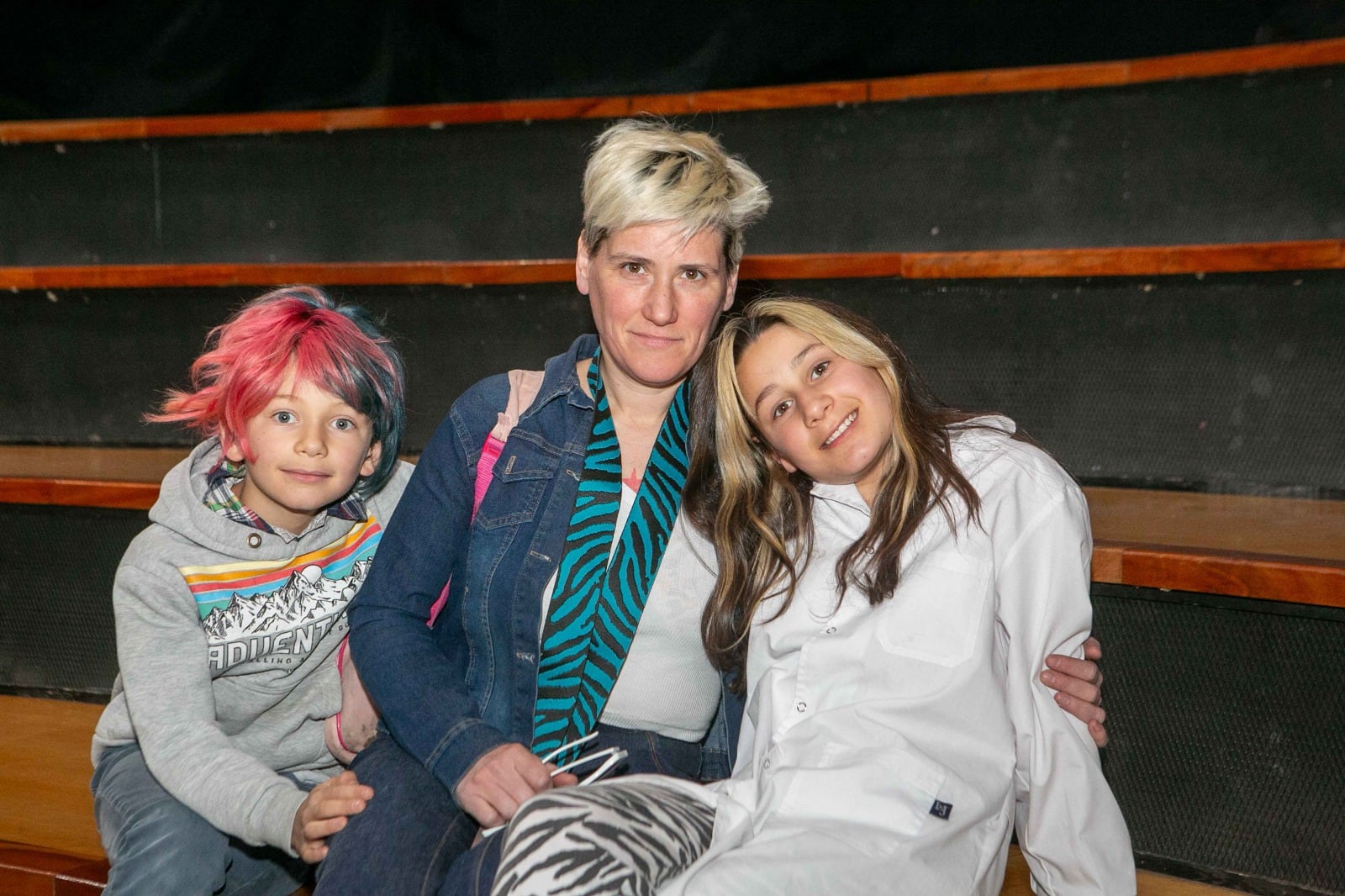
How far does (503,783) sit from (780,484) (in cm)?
42

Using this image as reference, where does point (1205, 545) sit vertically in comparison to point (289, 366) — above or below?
below

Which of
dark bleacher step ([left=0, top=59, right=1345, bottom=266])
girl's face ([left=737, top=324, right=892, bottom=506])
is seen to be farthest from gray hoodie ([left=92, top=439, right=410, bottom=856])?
dark bleacher step ([left=0, top=59, right=1345, bottom=266])

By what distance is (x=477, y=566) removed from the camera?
113 cm

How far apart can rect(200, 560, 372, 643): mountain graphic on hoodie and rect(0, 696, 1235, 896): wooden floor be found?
340 mm

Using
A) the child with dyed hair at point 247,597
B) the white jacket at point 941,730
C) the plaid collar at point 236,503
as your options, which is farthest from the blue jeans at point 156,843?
the white jacket at point 941,730

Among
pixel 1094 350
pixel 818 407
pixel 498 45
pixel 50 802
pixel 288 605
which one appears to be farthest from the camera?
pixel 498 45

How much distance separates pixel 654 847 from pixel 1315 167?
1338 mm

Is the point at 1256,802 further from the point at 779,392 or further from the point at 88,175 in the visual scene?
the point at 88,175

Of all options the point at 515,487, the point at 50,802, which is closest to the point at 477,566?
the point at 515,487

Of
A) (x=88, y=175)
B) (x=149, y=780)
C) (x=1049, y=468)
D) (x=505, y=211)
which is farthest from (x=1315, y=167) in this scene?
(x=88, y=175)

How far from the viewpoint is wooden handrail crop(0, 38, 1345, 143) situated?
1.57 m

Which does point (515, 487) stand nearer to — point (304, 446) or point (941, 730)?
point (304, 446)

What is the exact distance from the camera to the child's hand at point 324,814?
990 millimetres

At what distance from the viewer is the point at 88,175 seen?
204 cm
